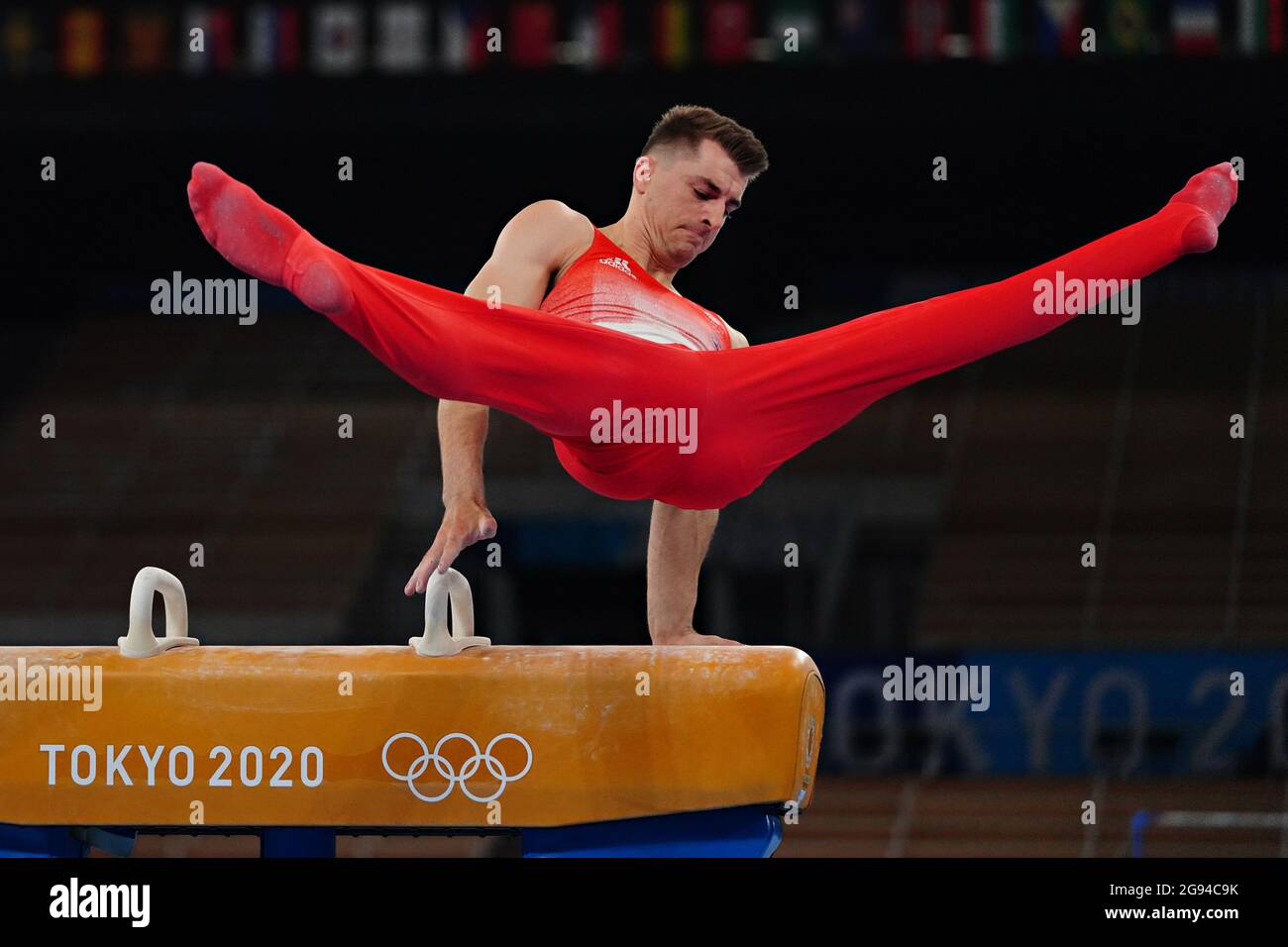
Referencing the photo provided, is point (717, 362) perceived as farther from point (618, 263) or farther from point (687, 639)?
point (687, 639)

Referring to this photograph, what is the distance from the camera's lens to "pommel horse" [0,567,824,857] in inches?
136

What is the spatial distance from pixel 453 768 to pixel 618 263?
1.25 m

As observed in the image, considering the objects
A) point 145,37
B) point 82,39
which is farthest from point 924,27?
point 82,39

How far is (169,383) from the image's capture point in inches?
541

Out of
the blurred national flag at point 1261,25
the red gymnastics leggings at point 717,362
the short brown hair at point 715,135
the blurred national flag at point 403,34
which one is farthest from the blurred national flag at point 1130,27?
the short brown hair at point 715,135

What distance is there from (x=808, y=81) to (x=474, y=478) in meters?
7.98

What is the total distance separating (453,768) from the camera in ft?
11.3

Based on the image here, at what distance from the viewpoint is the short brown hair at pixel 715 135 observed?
3943 mm

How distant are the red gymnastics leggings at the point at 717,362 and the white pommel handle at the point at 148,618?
0.70m

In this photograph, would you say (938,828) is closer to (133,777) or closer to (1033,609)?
(1033,609)

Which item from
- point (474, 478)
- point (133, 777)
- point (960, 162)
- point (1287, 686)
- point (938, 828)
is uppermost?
point (960, 162)

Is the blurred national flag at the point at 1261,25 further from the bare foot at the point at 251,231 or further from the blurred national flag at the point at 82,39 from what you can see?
the bare foot at the point at 251,231

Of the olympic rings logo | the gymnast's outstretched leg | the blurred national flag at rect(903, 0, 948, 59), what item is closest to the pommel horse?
the olympic rings logo
